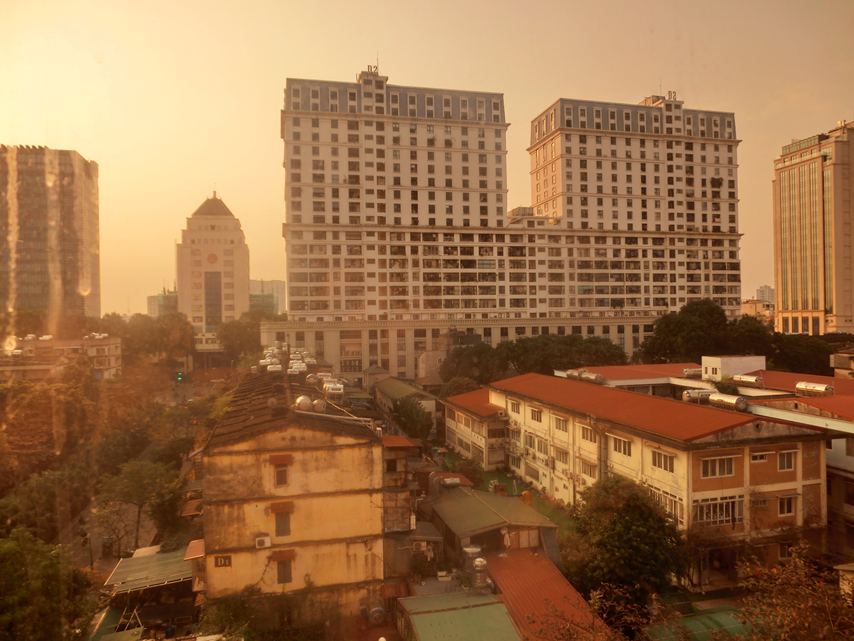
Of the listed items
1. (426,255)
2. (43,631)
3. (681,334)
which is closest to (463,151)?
(426,255)

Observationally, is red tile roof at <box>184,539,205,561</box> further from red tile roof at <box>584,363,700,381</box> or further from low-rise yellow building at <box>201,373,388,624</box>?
red tile roof at <box>584,363,700,381</box>

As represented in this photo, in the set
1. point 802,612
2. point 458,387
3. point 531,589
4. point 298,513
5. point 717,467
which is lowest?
point 531,589

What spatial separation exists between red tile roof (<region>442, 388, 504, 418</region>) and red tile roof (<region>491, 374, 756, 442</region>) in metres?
1.46

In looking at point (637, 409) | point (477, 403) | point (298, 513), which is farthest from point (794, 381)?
point (298, 513)

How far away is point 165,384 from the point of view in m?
65.2

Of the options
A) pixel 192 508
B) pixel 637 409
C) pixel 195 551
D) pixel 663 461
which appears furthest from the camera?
pixel 637 409

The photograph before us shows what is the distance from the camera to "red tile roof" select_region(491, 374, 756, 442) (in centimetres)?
1836

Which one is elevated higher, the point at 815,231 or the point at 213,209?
the point at 213,209

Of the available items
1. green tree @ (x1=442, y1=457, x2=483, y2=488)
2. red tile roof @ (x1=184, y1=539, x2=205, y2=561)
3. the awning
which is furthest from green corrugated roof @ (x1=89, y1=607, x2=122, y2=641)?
green tree @ (x1=442, y1=457, x2=483, y2=488)

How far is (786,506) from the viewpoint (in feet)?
60.4

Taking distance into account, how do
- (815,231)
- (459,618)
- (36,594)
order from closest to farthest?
(36,594) → (459,618) → (815,231)

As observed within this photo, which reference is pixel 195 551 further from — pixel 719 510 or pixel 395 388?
pixel 395 388

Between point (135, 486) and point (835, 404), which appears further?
point (835, 404)

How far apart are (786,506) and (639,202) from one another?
6169cm
